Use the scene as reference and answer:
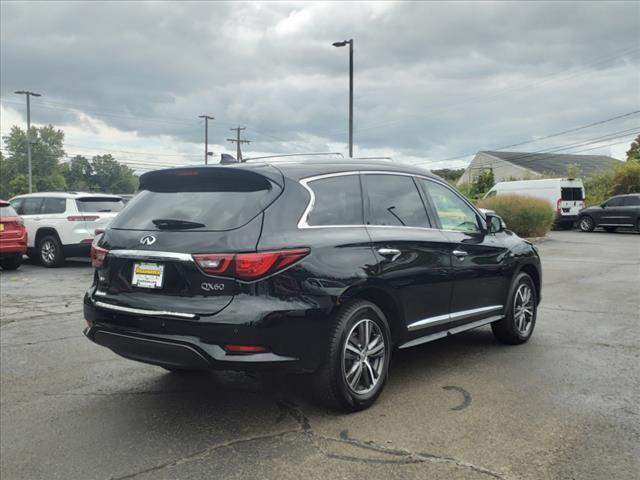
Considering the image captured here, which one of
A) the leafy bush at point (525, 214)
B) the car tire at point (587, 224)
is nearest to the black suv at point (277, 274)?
the leafy bush at point (525, 214)

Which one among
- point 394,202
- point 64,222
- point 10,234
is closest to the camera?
point 394,202

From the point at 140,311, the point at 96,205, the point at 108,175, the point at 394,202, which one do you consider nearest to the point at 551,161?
the point at 96,205

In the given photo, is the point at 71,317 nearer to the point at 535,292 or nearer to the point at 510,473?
the point at 535,292

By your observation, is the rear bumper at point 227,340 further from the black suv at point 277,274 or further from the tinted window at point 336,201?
the tinted window at point 336,201

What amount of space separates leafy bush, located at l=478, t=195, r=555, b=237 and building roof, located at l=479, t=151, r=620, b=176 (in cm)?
3855

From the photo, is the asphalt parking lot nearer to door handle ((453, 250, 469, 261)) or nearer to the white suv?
door handle ((453, 250, 469, 261))

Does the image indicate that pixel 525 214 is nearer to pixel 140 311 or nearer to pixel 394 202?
pixel 394 202

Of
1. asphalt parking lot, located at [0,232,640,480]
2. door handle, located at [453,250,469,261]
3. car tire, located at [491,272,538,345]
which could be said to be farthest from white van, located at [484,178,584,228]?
door handle, located at [453,250,469,261]

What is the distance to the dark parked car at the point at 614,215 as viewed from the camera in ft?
82.4

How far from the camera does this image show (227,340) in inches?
139

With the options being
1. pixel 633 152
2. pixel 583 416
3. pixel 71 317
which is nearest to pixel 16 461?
pixel 583 416

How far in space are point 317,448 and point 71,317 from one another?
206 inches

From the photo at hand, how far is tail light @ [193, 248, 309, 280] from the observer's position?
3.56 meters

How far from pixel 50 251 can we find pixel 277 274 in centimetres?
1157
